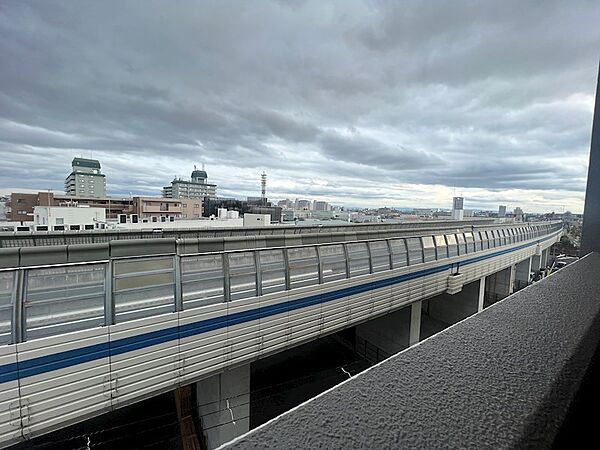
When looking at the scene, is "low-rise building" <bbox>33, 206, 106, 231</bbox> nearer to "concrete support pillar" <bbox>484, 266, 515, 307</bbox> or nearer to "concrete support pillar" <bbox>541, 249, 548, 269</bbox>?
"concrete support pillar" <bbox>484, 266, 515, 307</bbox>

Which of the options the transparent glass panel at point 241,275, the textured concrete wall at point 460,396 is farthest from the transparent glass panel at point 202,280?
the textured concrete wall at point 460,396

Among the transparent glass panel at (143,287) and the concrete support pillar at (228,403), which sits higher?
the transparent glass panel at (143,287)

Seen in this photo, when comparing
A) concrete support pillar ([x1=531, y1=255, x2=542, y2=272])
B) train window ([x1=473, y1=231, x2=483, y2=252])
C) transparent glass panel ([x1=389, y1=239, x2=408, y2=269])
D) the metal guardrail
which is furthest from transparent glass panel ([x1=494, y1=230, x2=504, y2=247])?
concrete support pillar ([x1=531, y1=255, x2=542, y2=272])

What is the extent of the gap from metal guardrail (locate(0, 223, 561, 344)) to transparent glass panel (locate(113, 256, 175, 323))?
13mm

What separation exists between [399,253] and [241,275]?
228 inches

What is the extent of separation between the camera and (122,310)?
462cm

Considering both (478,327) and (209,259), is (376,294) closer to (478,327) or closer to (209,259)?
(209,259)

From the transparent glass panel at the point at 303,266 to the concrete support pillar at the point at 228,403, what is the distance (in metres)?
2.32

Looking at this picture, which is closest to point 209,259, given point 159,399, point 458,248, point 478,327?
point 478,327

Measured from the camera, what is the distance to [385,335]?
11.8 meters

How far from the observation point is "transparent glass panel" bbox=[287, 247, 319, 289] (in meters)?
6.81

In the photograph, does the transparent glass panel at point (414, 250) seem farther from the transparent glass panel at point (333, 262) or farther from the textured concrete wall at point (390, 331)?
the transparent glass panel at point (333, 262)

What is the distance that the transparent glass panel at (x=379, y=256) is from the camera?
347 inches

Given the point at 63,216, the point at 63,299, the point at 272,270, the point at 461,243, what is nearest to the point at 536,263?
the point at 461,243
